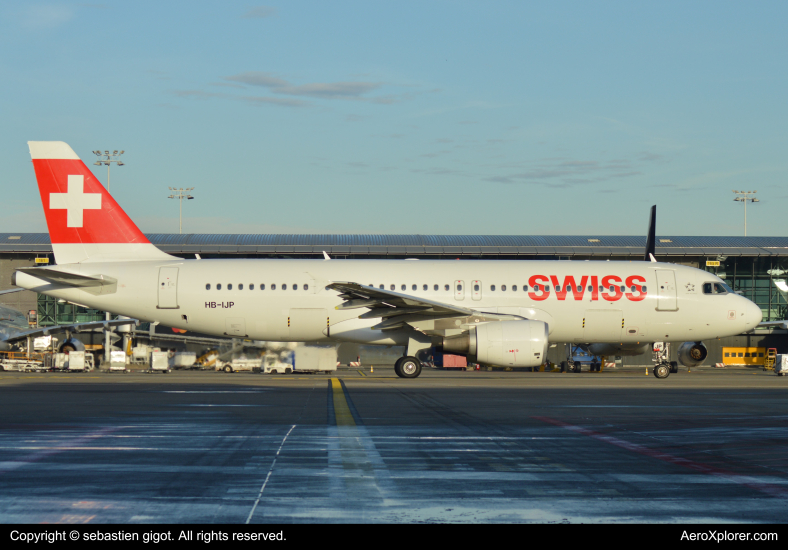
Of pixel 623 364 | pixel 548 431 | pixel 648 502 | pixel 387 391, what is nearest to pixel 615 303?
pixel 387 391

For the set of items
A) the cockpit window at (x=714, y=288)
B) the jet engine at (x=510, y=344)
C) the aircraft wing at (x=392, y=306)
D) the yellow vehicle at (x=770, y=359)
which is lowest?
the yellow vehicle at (x=770, y=359)

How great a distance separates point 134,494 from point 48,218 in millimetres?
23331

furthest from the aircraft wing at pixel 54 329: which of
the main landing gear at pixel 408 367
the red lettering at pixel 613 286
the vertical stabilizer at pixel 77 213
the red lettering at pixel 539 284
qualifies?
the red lettering at pixel 613 286

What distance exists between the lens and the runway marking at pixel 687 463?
633 cm

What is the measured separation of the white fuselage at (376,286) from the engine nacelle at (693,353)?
16.7 ft

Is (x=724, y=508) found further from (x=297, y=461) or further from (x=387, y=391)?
(x=387, y=391)

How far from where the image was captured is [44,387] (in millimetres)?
19109

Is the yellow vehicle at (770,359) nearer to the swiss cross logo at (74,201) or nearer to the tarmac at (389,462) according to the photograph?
the tarmac at (389,462)

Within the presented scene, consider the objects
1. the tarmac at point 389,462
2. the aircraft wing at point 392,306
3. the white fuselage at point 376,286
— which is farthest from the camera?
the white fuselage at point 376,286

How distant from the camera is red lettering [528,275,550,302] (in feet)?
87.8

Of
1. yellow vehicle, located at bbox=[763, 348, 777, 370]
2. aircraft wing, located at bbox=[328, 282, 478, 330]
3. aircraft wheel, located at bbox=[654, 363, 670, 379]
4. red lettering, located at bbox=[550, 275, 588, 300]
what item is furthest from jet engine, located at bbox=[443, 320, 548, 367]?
yellow vehicle, located at bbox=[763, 348, 777, 370]

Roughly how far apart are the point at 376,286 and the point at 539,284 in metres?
5.79

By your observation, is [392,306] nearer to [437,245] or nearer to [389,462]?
[389,462]

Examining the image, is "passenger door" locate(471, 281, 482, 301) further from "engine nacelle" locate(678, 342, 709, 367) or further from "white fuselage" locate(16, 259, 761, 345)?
"engine nacelle" locate(678, 342, 709, 367)
